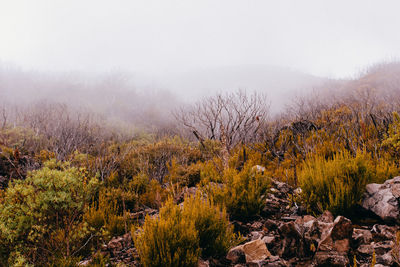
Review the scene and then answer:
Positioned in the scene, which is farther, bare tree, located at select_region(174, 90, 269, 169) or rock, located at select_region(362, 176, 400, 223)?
bare tree, located at select_region(174, 90, 269, 169)

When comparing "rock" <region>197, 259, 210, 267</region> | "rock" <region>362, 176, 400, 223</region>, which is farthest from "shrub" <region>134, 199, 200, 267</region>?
"rock" <region>362, 176, 400, 223</region>

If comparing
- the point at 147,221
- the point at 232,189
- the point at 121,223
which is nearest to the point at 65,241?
the point at 121,223

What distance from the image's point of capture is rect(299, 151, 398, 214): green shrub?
11.0 feet

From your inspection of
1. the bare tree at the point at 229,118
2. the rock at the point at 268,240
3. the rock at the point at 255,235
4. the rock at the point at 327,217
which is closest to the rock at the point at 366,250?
the rock at the point at 327,217

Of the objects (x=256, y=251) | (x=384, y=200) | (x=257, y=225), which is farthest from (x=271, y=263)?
(x=384, y=200)

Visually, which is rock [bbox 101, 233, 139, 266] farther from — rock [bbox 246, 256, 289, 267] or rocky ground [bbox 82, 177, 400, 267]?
rock [bbox 246, 256, 289, 267]

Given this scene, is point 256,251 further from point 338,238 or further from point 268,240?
point 338,238

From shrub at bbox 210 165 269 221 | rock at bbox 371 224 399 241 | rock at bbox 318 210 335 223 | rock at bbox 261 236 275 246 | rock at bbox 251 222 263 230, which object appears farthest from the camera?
shrub at bbox 210 165 269 221

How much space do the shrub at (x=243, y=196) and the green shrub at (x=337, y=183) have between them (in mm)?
828

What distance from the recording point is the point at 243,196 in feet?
13.7

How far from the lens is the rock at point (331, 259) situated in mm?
2262

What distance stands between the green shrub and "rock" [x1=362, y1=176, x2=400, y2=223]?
0.11 metres

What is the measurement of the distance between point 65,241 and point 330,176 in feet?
14.2

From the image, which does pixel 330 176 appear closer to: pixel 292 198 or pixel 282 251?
pixel 292 198
